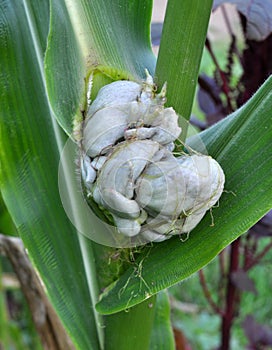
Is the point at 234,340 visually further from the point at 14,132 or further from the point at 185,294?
the point at 14,132

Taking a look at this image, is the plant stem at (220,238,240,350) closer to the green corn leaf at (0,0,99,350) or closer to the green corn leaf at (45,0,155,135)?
the green corn leaf at (0,0,99,350)

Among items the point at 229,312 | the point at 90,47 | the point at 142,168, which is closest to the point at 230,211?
the point at 142,168

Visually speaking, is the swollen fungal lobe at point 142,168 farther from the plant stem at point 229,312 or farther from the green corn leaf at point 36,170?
the plant stem at point 229,312

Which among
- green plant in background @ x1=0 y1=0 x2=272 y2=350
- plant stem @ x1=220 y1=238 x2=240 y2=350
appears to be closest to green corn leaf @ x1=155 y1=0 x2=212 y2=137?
green plant in background @ x1=0 y1=0 x2=272 y2=350

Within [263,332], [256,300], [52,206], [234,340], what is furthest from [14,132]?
[256,300]

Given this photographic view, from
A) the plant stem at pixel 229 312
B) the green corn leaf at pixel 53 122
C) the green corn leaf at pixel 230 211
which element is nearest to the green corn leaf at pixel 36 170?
the green corn leaf at pixel 53 122

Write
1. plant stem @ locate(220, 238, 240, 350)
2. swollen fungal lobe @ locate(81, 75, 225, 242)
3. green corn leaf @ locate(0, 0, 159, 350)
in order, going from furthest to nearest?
plant stem @ locate(220, 238, 240, 350) → green corn leaf @ locate(0, 0, 159, 350) → swollen fungal lobe @ locate(81, 75, 225, 242)

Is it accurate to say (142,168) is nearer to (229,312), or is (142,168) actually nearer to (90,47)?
(90,47)
